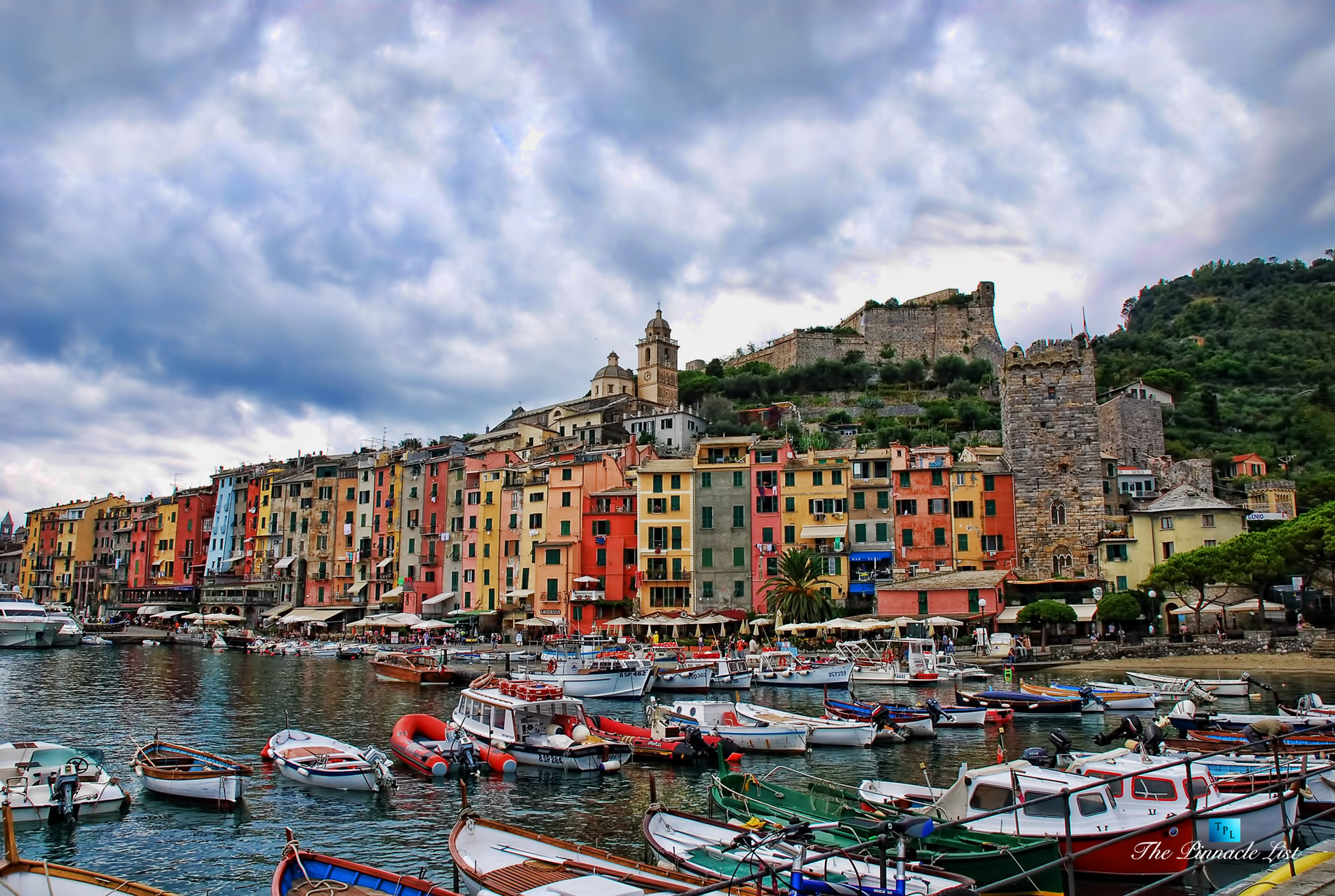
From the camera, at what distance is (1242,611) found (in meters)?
56.7

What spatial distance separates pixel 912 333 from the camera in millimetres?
130375

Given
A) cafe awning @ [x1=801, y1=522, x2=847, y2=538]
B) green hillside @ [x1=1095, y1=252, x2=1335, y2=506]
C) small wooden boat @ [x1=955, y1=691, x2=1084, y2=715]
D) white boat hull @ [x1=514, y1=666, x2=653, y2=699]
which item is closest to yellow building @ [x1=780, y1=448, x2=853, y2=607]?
cafe awning @ [x1=801, y1=522, x2=847, y2=538]

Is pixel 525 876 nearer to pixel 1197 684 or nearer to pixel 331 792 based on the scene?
pixel 331 792

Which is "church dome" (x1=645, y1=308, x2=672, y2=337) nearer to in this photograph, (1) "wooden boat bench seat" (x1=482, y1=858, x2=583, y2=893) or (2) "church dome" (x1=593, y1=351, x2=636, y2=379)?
(2) "church dome" (x1=593, y1=351, x2=636, y2=379)

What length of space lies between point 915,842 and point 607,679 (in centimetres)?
2947

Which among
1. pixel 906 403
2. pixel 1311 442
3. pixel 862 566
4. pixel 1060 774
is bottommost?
pixel 1060 774

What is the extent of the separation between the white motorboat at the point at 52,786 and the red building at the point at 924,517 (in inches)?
2028

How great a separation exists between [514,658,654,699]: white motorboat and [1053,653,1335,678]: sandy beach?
21.7 meters

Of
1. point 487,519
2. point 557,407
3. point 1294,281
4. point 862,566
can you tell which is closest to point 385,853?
point 862,566

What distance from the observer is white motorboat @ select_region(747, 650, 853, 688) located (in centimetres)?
4531

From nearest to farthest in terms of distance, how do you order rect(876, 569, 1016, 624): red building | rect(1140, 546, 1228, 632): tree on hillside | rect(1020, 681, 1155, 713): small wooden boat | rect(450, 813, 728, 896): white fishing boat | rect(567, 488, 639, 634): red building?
1. rect(450, 813, 728, 896): white fishing boat
2. rect(1020, 681, 1155, 713): small wooden boat
3. rect(1140, 546, 1228, 632): tree on hillside
4. rect(876, 569, 1016, 624): red building
5. rect(567, 488, 639, 634): red building

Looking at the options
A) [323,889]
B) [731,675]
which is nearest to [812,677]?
[731,675]

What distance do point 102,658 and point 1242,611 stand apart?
70.5 meters

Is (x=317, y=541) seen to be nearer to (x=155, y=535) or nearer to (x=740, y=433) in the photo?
(x=155, y=535)
